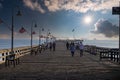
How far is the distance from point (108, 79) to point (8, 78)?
5.80m

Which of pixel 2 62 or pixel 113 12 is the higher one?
pixel 113 12

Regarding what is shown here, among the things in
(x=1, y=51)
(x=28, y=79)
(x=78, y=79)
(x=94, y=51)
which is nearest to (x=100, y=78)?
(x=78, y=79)

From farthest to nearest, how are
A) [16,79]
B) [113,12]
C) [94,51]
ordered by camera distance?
[94,51]
[113,12]
[16,79]

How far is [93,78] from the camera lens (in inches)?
631

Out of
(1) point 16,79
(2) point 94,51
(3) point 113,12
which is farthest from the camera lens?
(2) point 94,51

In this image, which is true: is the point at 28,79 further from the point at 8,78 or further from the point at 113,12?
the point at 113,12

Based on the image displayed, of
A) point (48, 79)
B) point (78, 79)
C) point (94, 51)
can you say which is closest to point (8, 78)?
point (48, 79)

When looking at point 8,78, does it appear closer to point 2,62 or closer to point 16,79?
point 16,79

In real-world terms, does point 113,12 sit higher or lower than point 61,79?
higher

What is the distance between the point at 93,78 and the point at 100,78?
0.42 m

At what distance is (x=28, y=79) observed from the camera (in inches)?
603

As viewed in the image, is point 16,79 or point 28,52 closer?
point 16,79

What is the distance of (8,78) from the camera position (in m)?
15.7

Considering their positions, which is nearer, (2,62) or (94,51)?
(2,62)
